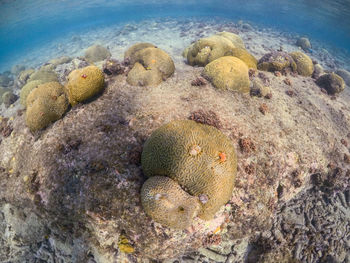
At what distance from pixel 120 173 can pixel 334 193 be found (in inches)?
347

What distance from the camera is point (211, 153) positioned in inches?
165

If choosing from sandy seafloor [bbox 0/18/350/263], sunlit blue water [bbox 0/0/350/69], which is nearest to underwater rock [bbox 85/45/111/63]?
sandy seafloor [bbox 0/18/350/263]

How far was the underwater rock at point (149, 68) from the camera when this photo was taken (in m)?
7.61

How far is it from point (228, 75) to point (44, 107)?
7455 mm

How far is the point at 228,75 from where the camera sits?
7703mm

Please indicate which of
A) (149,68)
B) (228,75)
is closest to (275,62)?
(228,75)

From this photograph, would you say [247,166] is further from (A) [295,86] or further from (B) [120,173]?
(A) [295,86]

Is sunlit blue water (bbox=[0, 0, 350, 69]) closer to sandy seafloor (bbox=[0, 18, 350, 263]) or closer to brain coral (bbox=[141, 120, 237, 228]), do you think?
sandy seafloor (bbox=[0, 18, 350, 263])

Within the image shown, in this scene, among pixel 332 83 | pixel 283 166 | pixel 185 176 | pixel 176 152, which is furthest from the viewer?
pixel 332 83

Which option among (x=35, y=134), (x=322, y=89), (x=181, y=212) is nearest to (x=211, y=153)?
(x=181, y=212)

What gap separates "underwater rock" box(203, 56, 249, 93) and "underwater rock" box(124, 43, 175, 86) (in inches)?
76.5

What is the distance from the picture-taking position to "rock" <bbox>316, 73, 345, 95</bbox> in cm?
1065

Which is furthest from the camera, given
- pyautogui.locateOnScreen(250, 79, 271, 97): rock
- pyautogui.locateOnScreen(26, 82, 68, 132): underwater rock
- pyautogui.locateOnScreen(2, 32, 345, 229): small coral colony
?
pyautogui.locateOnScreen(250, 79, 271, 97): rock

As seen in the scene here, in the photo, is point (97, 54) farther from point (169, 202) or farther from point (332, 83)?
point (332, 83)
